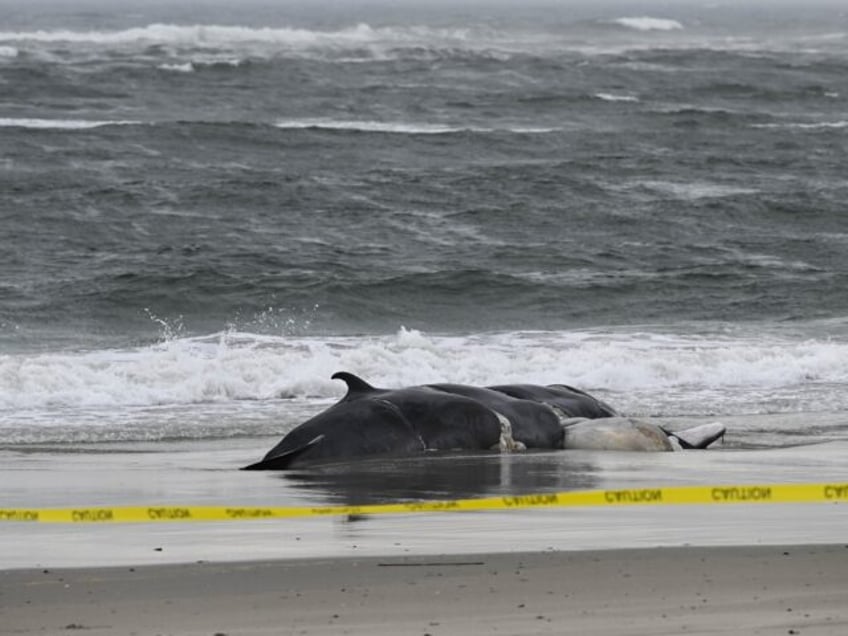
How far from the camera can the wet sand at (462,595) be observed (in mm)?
5914

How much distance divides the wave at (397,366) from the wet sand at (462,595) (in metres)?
8.03

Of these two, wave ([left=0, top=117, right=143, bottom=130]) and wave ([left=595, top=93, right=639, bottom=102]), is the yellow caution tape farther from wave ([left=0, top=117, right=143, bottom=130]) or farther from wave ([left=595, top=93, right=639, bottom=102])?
wave ([left=595, top=93, right=639, bottom=102])

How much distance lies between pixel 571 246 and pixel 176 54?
38.1 meters

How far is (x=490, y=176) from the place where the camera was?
3127 centimetres

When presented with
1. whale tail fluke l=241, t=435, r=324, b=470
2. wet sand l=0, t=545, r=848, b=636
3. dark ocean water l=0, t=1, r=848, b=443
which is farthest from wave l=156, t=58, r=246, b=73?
wet sand l=0, t=545, r=848, b=636

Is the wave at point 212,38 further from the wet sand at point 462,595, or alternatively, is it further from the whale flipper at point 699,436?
the wet sand at point 462,595

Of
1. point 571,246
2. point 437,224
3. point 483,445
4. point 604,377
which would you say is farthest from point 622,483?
point 437,224

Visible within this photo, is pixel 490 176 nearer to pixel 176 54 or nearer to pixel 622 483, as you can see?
pixel 622 483

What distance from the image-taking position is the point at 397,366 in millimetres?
16688

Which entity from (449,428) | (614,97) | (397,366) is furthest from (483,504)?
(614,97)

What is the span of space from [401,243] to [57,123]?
49.4 ft

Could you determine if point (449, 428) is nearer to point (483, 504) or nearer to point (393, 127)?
point (483, 504)

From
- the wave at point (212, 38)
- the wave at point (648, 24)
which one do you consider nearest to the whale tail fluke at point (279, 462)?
the wave at point (212, 38)

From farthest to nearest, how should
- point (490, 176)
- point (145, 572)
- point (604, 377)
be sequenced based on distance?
point (490, 176)
point (604, 377)
point (145, 572)
